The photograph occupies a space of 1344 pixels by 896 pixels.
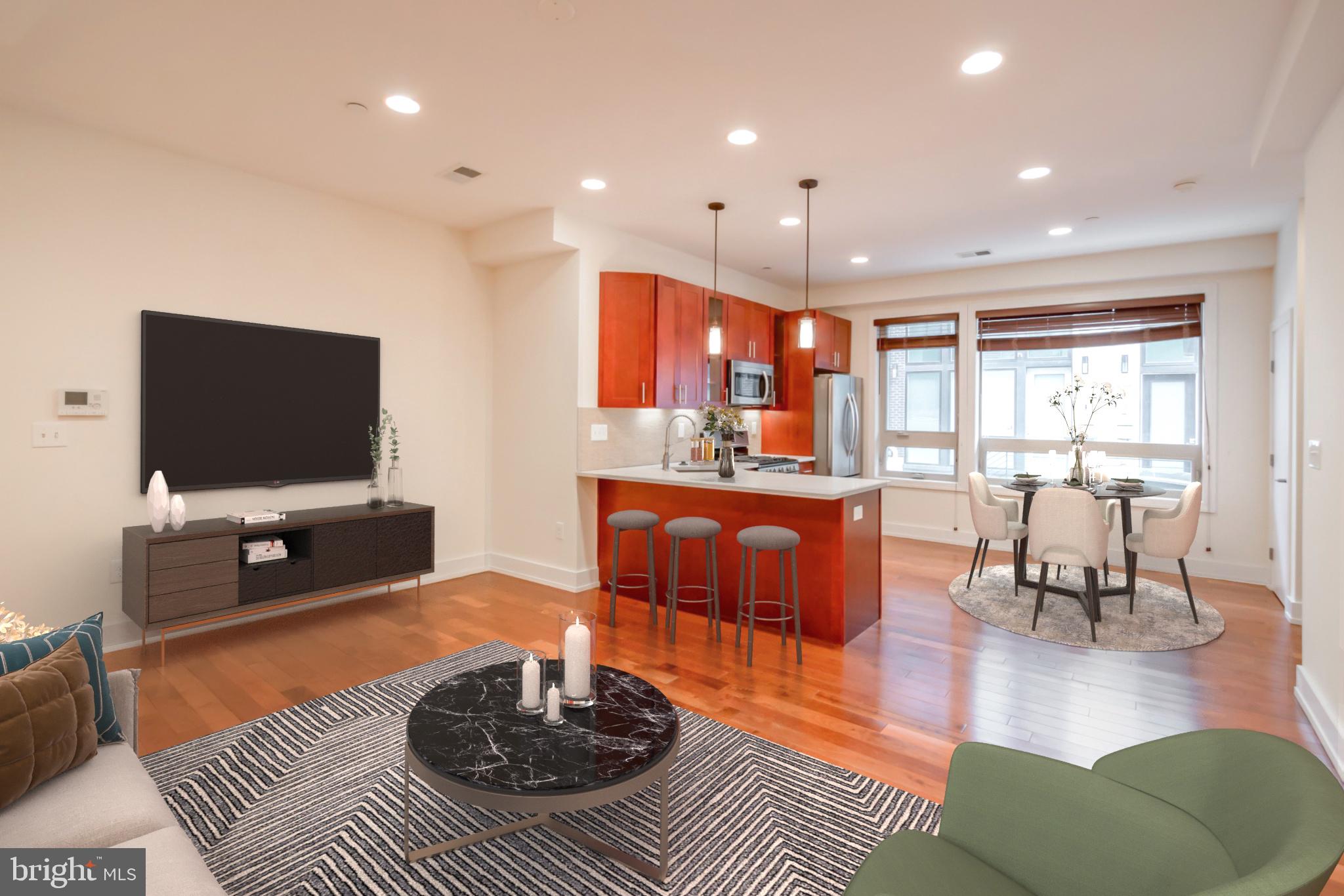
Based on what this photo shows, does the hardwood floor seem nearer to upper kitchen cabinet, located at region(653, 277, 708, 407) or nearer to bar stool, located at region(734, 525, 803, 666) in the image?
bar stool, located at region(734, 525, 803, 666)

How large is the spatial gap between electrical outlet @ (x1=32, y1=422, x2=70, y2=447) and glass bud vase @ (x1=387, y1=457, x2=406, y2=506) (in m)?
1.74

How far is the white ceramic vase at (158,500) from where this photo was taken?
353 cm

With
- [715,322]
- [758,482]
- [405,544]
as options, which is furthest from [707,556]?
[405,544]

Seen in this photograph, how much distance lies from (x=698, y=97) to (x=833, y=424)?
167 inches

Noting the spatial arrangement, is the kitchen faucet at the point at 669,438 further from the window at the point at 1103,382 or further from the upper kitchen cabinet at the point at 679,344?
the window at the point at 1103,382

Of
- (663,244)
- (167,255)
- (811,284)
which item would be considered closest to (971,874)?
(167,255)

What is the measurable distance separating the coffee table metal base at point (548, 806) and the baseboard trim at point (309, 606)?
2.49 m

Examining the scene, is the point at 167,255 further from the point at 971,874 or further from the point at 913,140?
the point at 971,874

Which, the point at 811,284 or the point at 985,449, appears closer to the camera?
the point at 985,449

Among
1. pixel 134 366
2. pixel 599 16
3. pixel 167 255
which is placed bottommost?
pixel 134 366

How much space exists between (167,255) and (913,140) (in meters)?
4.26

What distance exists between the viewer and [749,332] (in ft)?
20.9

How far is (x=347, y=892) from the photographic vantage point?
5.97 ft

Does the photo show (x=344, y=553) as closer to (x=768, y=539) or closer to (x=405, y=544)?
(x=405, y=544)
